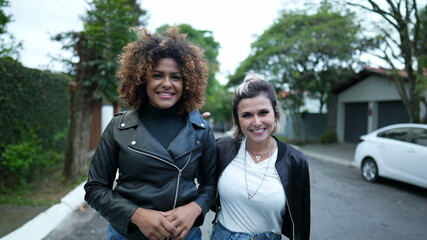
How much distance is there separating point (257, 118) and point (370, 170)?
21.5 feet

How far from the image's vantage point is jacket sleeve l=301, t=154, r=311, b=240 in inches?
79.0

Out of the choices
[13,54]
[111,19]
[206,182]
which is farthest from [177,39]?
[13,54]

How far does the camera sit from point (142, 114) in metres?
1.83

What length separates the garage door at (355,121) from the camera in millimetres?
14320

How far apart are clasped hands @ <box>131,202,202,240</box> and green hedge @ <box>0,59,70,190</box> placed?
4.41 metres

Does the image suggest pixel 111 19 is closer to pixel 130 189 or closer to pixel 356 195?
pixel 130 189

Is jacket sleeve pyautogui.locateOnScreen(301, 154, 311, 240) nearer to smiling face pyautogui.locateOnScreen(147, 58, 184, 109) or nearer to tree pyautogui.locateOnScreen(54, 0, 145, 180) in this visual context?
smiling face pyautogui.locateOnScreen(147, 58, 184, 109)

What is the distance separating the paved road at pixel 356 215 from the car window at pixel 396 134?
43.6 inches

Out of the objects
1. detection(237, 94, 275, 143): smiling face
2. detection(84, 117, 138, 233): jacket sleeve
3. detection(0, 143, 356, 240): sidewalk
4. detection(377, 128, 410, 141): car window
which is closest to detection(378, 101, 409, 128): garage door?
detection(377, 128, 410, 141): car window

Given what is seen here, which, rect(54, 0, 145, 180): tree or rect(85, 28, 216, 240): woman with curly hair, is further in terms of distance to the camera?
rect(54, 0, 145, 180): tree

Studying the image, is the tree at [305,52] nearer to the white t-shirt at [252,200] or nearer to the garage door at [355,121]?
the garage door at [355,121]

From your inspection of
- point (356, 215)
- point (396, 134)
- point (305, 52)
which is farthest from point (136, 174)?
point (305, 52)

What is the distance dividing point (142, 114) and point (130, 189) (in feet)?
1.50

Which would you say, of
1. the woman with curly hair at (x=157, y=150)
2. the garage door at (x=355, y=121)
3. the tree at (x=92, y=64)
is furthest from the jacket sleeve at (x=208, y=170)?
the garage door at (x=355, y=121)
